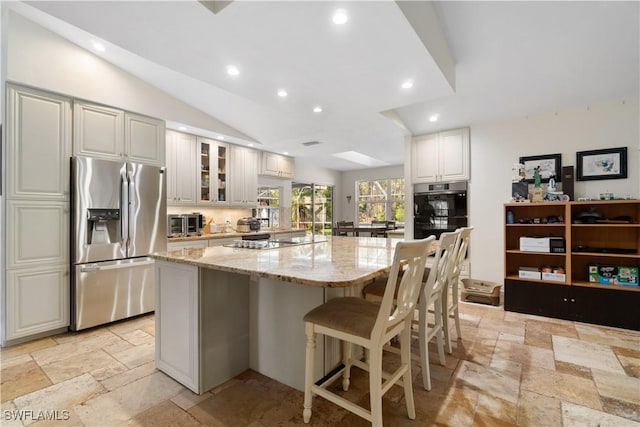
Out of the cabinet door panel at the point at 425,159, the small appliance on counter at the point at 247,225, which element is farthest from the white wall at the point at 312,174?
the cabinet door panel at the point at 425,159

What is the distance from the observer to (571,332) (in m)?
2.80

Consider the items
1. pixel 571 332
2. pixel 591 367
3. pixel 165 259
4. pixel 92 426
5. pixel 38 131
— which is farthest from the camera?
pixel 571 332

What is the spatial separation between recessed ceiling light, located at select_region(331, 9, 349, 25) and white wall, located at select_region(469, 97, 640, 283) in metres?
3.08

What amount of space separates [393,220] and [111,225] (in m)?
6.47

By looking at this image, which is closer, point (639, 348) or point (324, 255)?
point (324, 255)

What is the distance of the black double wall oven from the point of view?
4164 mm

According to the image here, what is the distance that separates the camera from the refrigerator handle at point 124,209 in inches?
121

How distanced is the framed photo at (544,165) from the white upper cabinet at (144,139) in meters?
4.40

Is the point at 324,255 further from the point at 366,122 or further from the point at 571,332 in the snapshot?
the point at 571,332

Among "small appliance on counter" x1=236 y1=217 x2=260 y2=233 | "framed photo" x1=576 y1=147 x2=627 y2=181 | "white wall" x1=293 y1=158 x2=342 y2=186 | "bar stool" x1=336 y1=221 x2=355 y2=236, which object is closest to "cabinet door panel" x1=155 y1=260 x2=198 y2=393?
"small appliance on counter" x1=236 y1=217 x2=260 y2=233

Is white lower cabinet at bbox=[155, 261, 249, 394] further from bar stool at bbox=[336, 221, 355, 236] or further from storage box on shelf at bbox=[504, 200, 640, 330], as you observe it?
bar stool at bbox=[336, 221, 355, 236]

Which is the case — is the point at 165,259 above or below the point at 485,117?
below

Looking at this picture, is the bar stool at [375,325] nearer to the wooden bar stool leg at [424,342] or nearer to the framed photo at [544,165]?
the wooden bar stool leg at [424,342]

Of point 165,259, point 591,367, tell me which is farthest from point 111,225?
point 591,367
